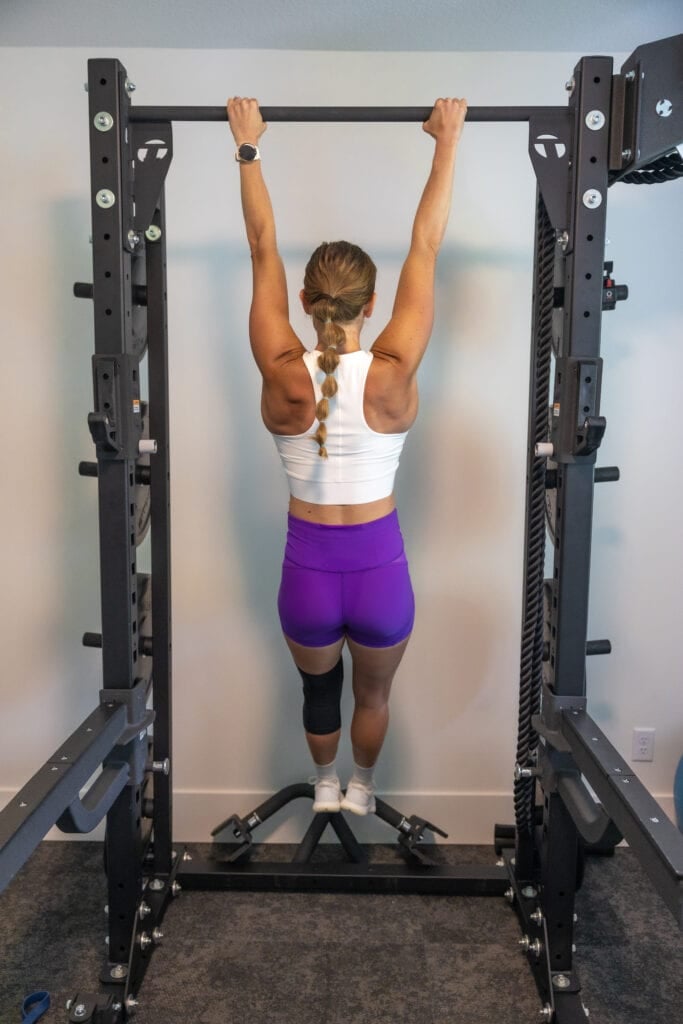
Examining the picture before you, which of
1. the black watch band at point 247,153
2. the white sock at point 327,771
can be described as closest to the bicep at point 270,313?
the black watch band at point 247,153

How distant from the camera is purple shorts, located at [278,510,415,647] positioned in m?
2.30

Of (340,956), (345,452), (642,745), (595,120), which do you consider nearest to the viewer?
(595,120)

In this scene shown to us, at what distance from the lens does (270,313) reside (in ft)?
7.12

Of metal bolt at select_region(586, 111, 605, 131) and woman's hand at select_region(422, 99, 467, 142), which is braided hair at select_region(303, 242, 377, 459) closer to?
woman's hand at select_region(422, 99, 467, 142)

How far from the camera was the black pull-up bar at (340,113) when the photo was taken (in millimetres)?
2066

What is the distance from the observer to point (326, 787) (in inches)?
101

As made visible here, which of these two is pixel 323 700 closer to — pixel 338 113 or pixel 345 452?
pixel 345 452

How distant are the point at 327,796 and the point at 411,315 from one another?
1.45 meters

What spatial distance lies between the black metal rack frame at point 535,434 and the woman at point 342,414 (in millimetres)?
250

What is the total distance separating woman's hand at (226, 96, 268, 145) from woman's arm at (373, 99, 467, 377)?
1.38 feet

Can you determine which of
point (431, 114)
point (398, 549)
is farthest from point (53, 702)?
point (431, 114)

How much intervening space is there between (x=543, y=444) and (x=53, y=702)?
→ 6.33ft

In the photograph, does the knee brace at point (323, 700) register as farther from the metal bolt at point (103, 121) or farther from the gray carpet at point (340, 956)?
the metal bolt at point (103, 121)

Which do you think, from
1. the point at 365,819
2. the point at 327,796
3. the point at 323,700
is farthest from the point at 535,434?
the point at 365,819
